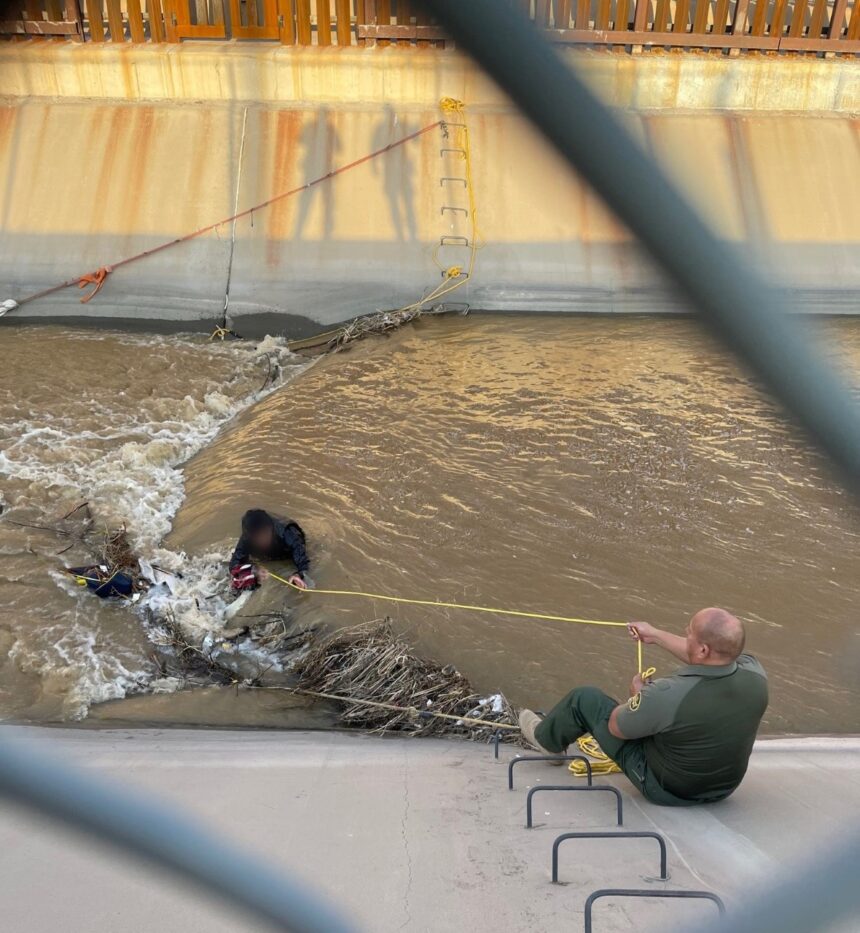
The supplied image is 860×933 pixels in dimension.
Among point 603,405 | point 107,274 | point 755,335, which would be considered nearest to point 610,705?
point 755,335

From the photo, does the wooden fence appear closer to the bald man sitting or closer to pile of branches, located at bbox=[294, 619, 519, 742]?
pile of branches, located at bbox=[294, 619, 519, 742]

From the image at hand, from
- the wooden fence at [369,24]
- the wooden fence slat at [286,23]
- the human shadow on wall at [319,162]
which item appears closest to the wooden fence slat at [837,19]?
the wooden fence at [369,24]

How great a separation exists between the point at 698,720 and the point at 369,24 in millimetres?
11449

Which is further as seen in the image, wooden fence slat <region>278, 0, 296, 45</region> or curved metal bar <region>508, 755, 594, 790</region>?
wooden fence slat <region>278, 0, 296, 45</region>

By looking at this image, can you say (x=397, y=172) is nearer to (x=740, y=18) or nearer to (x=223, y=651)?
(x=740, y=18)

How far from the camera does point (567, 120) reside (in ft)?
2.07

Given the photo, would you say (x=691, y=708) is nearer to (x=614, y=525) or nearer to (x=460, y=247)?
(x=614, y=525)

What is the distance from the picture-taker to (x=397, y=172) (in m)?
12.0

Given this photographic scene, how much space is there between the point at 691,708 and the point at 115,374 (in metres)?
7.82

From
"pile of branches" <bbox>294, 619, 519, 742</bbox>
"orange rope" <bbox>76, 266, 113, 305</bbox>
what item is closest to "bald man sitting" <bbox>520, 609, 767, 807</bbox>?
"pile of branches" <bbox>294, 619, 519, 742</bbox>

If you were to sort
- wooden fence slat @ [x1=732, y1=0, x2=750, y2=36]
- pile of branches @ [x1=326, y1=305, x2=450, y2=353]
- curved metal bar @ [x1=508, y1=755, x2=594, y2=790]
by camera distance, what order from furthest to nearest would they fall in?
wooden fence slat @ [x1=732, y1=0, x2=750, y2=36], pile of branches @ [x1=326, y1=305, x2=450, y2=353], curved metal bar @ [x1=508, y1=755, x2=594, y2=790]

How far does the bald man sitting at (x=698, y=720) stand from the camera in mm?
3365

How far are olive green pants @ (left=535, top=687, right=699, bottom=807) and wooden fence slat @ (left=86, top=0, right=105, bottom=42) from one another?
12177mm

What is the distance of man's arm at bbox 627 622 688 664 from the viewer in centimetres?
367
